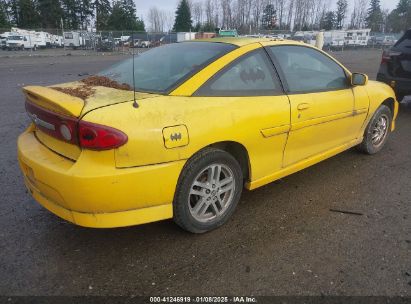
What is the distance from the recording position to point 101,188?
2.39 metres

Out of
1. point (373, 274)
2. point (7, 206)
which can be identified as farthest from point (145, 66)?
point (373, 274)

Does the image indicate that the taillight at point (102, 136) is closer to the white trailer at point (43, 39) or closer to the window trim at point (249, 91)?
the window trim at point (249, 91)

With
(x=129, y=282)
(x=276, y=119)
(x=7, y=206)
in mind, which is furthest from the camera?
(x=7, y=206)

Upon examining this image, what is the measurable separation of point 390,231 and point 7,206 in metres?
3.37

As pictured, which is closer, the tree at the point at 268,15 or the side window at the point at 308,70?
the side window at the point at 308,70

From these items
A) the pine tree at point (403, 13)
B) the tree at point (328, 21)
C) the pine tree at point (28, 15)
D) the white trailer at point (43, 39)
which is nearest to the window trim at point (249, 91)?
the white trailer at point (43, 39)

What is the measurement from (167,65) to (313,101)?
1.43m

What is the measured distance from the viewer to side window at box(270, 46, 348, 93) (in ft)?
11.6

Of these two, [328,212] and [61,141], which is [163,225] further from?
[328,212]

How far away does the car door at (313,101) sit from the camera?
3463mm

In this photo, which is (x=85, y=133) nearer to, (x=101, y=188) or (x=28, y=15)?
(x=101, y=188)

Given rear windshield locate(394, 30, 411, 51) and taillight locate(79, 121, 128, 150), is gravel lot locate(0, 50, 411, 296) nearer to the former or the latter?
taillight locate(79, 121, 128, 150)

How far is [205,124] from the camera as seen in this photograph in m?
2.73

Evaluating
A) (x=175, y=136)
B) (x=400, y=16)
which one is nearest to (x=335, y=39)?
(x=175, y=136)
